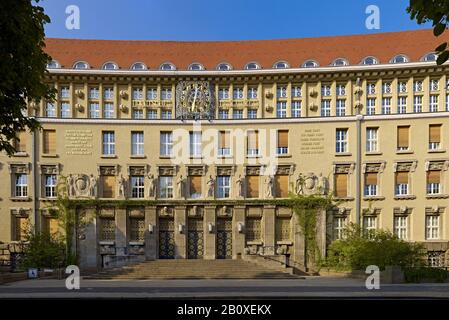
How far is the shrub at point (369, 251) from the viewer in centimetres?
2200

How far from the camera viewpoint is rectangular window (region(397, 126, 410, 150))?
1178 inches

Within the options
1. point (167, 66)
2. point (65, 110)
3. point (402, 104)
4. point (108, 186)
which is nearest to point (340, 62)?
point (402, 104)

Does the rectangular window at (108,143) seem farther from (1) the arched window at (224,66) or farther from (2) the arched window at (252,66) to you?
(2) the arched window at (252,66)

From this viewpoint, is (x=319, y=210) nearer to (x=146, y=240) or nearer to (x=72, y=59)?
(x=146, y=240)

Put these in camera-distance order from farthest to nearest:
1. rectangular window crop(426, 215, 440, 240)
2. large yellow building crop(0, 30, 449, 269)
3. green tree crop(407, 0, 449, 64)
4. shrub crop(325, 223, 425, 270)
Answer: large yellow building crop(0, 30, 449, 269), rectangular window crop(426, 215, 440, 240), shrub crop(325, 223, 425, 270), green tree crop(407, 0, 449, 64)

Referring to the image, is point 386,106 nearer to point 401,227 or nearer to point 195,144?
point 401,227

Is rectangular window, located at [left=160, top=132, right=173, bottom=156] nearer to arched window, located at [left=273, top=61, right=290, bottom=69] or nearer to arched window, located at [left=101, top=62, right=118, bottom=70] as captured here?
arched window, located at [left=101, top=62, right=118, bottom=70]

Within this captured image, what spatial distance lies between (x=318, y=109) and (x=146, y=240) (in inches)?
710

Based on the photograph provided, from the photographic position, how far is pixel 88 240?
29.3 metres

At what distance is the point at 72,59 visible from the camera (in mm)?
32281

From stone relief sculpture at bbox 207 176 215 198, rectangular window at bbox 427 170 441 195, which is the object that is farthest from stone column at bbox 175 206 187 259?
rectangular window at bbox 427 170 441 195

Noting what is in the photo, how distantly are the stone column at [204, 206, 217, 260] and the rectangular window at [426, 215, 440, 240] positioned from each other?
17.2m

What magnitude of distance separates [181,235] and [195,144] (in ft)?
25.4

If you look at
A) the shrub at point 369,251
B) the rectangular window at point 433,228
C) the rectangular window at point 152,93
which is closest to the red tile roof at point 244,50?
the rectangular window at point 152,93
